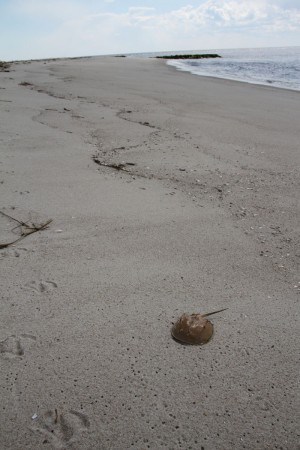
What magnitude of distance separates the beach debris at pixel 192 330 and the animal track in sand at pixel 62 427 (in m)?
0.54

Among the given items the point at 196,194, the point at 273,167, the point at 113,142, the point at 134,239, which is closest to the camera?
the point at 134,239

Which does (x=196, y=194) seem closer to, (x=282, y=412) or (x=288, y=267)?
(x=288, y=267)

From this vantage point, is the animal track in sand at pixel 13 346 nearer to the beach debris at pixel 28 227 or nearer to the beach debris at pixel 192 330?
the beach debris at pixel 192 330

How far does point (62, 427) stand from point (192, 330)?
2.19 ft

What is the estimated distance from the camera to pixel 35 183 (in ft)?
10.0

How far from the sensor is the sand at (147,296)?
4.13 feet

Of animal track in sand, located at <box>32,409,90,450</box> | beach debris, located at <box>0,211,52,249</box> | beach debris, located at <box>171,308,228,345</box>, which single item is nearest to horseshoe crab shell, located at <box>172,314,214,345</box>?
beach debris, located at <box>171,308,228,345</box>

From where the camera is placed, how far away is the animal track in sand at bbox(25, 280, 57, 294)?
1844mm

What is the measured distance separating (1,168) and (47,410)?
104 inches

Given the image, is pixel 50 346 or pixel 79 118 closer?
pixel 50 346

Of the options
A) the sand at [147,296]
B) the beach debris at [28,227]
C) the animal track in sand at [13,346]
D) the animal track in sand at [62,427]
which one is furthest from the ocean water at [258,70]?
the animal track in sand at [62,427]

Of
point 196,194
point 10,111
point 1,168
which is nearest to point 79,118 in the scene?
point 10,111

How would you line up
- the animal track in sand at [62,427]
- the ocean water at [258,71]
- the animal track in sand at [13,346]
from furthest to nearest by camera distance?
the ocean water at [258,71]
the animal track in sand at [13,346]
the animal track in sand at [62,427]

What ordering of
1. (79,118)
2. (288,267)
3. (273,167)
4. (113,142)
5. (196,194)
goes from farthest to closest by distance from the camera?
(79,118)
(113,142)
(273,167)
(196,194)
(288,267)
